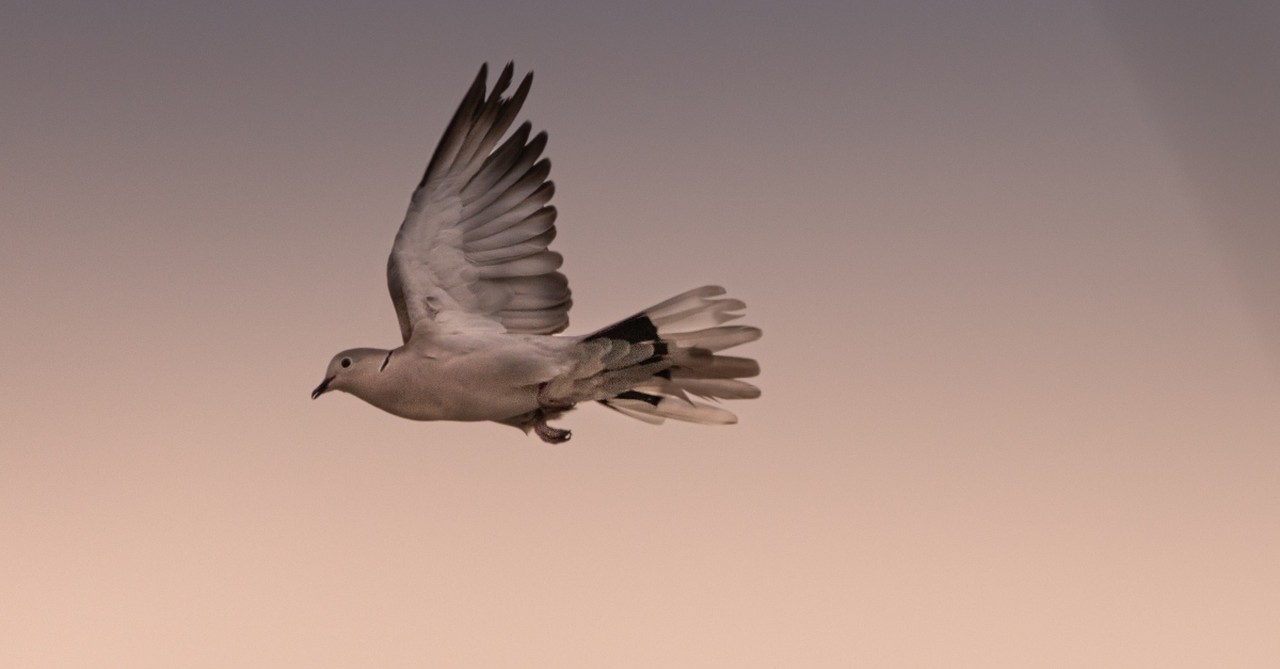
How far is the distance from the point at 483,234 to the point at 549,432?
49cm

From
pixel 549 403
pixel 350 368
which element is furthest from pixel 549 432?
pixel 350 368

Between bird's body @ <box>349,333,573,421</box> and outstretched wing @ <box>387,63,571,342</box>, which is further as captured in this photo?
outstretched wing @ <box>387,63,571,342</box>

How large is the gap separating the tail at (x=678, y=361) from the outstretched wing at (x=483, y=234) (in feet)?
0.69

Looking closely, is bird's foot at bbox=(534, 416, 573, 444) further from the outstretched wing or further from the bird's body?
the outstretched wing

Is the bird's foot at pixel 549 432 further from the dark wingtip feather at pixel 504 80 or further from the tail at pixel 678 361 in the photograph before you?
the dark wingtip feather at pixel 504 80

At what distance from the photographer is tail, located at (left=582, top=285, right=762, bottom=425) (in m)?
3.20

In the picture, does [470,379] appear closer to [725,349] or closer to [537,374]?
[537,374]

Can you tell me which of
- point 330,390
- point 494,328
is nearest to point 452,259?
point 494,328

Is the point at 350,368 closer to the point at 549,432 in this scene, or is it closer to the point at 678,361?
the point at 549,432

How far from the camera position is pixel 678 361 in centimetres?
326

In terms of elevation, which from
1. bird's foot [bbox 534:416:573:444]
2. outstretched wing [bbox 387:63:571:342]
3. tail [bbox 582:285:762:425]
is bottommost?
bird's foot [bbox 534:416:573:444]

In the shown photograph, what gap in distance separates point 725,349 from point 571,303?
15.1 inches

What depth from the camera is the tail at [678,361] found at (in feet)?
10.5

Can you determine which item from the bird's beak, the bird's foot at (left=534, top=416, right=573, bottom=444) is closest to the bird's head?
the bird's beak
